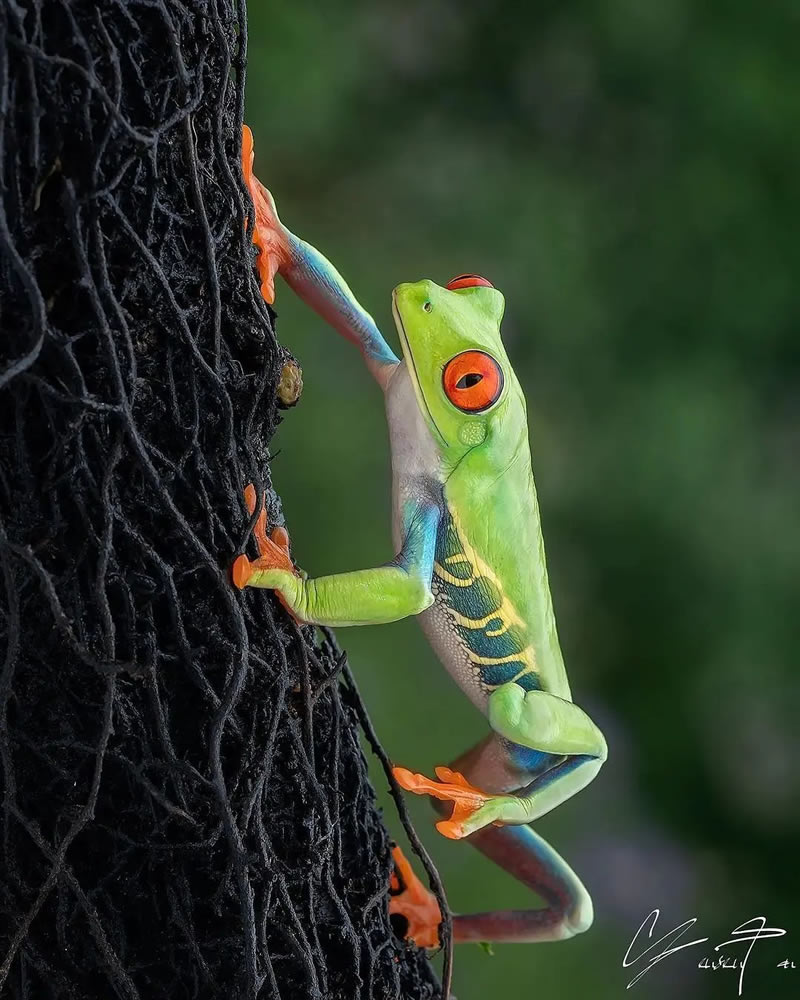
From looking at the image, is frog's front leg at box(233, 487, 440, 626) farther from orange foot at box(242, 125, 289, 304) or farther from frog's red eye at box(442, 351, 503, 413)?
orange foot at box(242, 125, 289, 304)

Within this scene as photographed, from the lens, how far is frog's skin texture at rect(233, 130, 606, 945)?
31.5 inches

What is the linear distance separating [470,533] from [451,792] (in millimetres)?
191

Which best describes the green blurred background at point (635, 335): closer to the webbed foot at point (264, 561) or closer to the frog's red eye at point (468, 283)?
the frog's red eye at point (468, 283)

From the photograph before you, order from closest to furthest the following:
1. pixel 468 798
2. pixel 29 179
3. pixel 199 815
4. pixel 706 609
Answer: pixel 29 179, pixel 199 815, pixel 468 798, pixel 706 609

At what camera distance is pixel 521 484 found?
2.81 ft

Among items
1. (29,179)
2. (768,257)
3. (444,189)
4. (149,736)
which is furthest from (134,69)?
(768,257)

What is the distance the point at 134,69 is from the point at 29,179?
0.27 feet

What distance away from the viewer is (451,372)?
31.4 inches

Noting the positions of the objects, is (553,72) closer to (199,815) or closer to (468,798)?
(468,798)

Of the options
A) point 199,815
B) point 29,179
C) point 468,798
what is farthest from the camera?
point 468,798

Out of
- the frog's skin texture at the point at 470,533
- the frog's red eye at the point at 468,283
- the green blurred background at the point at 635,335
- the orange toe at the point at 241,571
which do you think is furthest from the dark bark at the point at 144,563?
the green blurred background at the point at 635,335

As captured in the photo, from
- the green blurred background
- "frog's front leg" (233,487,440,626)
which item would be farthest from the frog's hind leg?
the green blurred background

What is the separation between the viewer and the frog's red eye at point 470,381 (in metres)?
0.80

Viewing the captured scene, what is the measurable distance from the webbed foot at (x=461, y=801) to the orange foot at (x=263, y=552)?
20cm
